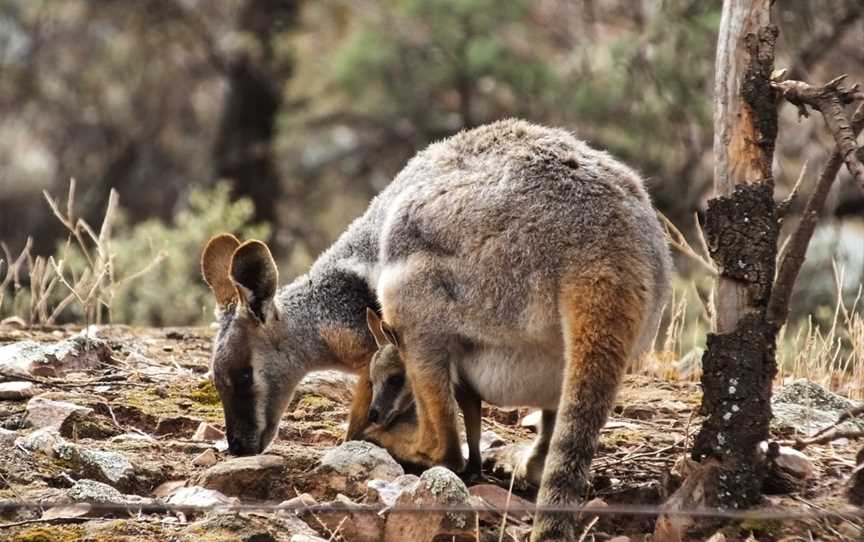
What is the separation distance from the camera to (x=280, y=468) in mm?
5402

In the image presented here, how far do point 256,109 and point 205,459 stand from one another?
1105 centimetres

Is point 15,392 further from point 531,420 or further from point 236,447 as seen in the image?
point 531,420

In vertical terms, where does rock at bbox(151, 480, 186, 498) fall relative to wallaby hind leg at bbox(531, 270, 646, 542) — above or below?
below

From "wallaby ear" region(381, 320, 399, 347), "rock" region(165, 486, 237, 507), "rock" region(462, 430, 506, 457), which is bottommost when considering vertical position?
"rock" region(165, 486, 237, 507)

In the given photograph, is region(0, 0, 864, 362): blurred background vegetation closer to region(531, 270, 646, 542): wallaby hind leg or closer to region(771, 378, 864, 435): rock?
region(771, 378, 864, 435): rock

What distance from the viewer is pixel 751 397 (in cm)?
485

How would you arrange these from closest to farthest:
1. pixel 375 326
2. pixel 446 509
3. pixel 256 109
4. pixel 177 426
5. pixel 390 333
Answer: pixel 446 509 → pixel 390 333 → pixel 375 326 → pixel 177 426 → pixel 256 109

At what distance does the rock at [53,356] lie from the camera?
22.0 feet

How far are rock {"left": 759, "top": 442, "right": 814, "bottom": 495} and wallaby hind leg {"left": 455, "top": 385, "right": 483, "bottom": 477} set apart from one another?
4.38 feet

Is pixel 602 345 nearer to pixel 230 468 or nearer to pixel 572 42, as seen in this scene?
pixel 230 468

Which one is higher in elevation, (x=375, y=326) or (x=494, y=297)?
(x=494, y=297)

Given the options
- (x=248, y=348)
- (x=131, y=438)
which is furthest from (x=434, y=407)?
(x=131, y=438)

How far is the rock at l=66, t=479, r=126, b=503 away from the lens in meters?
4.89

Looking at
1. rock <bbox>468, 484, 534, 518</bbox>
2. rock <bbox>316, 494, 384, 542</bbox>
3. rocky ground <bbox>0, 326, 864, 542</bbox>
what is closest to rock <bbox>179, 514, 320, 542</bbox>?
rocky ground <bbox>0, 326, 864, 542</bbox>
